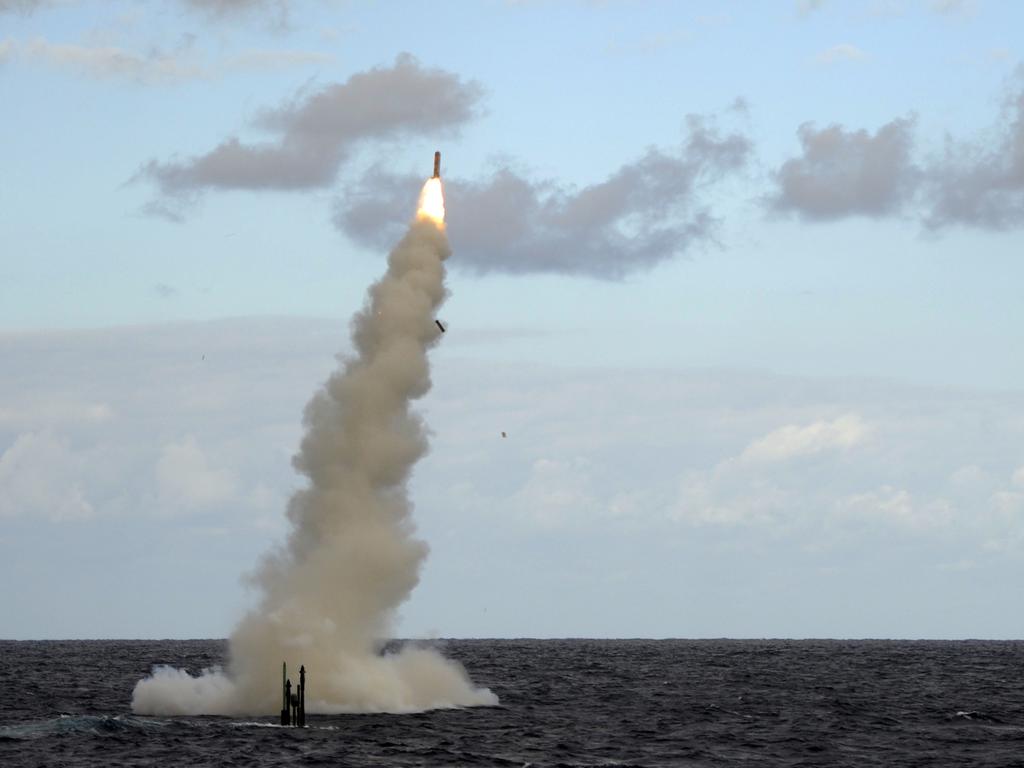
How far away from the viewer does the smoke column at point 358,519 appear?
67.8 metres

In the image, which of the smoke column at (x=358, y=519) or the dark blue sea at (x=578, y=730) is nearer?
the dark blue sea at (x=578, y=730)

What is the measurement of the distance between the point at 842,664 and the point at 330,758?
359 ft

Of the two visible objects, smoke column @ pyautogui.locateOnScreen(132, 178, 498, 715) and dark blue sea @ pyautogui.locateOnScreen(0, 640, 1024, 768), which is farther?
smoke column @ pyautogui.locateOnScreen(132, 178, 498, 715)

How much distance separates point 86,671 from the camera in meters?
126

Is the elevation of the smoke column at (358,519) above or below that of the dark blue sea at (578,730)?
above

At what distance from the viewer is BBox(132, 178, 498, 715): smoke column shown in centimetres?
6775

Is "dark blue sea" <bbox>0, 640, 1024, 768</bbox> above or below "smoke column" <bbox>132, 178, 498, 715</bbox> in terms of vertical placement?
below

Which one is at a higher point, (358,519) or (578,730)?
(358,519)

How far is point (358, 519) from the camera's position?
67875mm

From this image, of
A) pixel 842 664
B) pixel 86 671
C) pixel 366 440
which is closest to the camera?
pixel 366 440

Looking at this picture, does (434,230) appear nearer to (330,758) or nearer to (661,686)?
(330,758)

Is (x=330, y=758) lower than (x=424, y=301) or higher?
lower

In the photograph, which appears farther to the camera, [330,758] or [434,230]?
[434,230]

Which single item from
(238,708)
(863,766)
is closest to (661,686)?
(238,708)
